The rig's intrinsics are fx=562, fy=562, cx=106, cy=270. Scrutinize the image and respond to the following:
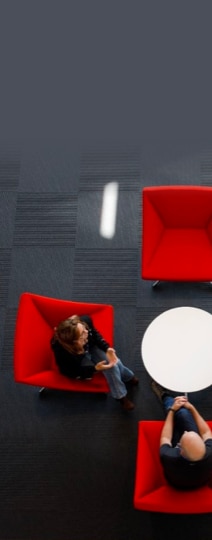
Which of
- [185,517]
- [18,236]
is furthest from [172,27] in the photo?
[185,517]

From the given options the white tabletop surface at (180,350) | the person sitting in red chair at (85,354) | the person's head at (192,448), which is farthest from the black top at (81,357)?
the person's head at (192,448)

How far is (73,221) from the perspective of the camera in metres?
4.29

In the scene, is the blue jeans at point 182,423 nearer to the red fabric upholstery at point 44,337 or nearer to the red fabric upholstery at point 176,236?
the red fabric upholstery at point 44,337

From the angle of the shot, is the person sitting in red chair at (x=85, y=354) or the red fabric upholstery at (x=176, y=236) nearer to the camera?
the person sitting in red chair at (x=85, y=354)

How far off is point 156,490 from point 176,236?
5.16 feet

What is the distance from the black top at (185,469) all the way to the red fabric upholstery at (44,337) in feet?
2.03

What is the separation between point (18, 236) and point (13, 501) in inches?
73.6

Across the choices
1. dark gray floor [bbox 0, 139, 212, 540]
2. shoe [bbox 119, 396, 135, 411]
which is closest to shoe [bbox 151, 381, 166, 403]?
dark gray floor [bbox 0, 139, 212, 540]

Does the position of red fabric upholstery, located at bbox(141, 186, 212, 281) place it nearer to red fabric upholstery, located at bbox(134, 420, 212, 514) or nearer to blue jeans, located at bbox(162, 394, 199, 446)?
blue jeans, located at bbox(162, 394, 199, 446)

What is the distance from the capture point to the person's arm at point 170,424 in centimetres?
308

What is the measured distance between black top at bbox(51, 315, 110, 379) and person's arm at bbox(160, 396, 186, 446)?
1.66 feet

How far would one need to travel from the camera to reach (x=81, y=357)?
3188mm

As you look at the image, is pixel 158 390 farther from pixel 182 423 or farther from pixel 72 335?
pixel 72 335

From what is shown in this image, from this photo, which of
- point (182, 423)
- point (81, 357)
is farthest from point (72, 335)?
point (182, 423)
